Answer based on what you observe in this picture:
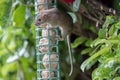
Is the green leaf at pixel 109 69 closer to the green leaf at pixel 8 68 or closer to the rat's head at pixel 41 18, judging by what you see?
the rat's head at pixel 41 18

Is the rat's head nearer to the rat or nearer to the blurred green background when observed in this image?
the rat

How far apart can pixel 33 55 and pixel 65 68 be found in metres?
0.44

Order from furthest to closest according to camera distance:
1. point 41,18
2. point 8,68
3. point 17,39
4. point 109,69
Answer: point 8,68, point 17,39, point 41,18, point 109,69

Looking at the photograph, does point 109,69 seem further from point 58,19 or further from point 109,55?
point 58,19

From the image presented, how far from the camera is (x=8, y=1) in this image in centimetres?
209

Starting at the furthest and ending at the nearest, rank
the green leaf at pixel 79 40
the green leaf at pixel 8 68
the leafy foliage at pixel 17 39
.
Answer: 1. the green leaf at pixel 8 68
2. the leafy foliage at pixel 17 39
3. the green leaf at pixel 79 40

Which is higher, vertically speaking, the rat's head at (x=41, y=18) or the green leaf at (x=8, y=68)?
the rat's head at (x=41, y=18)

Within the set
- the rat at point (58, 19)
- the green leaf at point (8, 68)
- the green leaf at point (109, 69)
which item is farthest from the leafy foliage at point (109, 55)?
the green leaf at point (8, 68)

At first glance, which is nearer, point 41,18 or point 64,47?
point 41,18

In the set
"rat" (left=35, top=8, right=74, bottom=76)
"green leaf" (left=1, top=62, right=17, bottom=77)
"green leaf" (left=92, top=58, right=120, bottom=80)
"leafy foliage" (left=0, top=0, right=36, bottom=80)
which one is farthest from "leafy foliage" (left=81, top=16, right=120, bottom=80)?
"green leaf" (left=1, top=62, right=17, bottom=77)

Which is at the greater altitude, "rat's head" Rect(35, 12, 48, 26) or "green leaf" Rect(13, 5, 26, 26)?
"rat's head" Rect(35, 12, 48, 26)

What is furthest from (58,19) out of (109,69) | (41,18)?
(109,69)

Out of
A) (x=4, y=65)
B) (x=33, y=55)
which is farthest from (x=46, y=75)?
(x=4, y=65)

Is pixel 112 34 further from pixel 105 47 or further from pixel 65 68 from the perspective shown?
pixel 65 68
